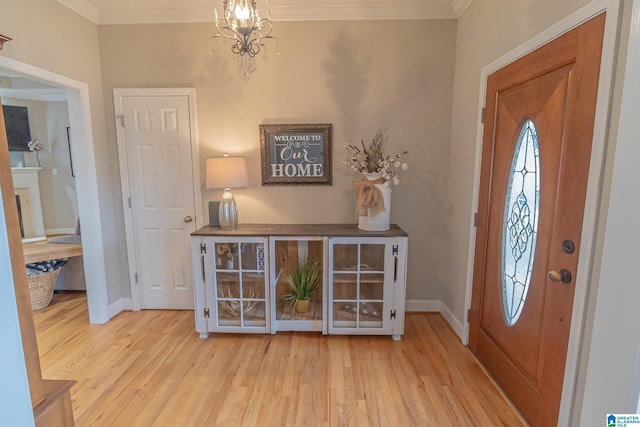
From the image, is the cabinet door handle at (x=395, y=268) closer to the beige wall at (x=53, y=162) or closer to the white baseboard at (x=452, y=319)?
the white baseboard at (x=452, y=319)

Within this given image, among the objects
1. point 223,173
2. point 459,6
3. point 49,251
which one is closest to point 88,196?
point 49,251

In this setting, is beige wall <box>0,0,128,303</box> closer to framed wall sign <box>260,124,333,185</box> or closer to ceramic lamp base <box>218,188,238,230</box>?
ceramic lamp base <box>218,188,238,230</box>

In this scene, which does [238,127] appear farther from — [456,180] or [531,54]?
[531,54]

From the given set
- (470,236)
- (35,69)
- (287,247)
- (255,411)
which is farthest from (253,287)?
(35,69)

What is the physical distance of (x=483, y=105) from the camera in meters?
2.22

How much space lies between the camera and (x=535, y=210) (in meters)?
1.66

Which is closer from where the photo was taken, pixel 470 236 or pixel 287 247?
pixel 470 236

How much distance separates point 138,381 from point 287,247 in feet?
4.73

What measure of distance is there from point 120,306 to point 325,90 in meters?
2.99

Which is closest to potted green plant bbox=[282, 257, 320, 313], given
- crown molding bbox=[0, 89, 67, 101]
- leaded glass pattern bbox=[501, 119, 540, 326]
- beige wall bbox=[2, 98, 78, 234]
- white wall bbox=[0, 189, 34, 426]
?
leaded glass pattern bbox=[501, 119, 540, 326]

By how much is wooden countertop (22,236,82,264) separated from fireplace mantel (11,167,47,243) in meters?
2.51

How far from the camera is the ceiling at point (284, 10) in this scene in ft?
8.52

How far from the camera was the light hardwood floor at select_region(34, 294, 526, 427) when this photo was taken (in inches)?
70.6

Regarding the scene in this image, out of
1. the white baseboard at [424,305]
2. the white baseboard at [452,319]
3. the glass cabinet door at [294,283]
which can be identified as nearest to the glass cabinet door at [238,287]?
the glass cabinet door at [294,283]
